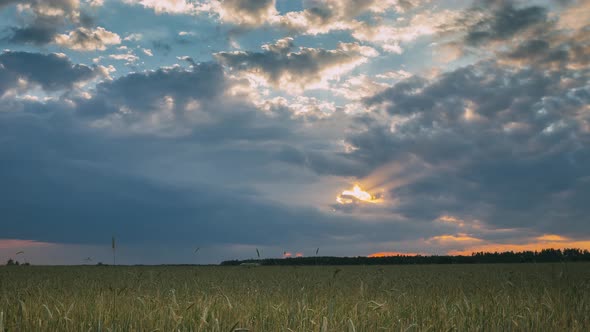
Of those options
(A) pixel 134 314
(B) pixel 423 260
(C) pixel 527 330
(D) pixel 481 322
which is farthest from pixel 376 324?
(B) pixel 423 260

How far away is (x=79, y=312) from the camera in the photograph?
21.7 feet

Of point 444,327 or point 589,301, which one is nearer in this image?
point 444,327

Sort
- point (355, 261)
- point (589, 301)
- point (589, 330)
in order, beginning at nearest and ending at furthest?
point (589, 330) → point (589, 301) → point (355, 261)

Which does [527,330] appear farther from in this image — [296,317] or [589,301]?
[589,301]

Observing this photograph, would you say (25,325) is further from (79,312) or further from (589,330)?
(589,330)

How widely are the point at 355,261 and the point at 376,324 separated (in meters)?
51.4

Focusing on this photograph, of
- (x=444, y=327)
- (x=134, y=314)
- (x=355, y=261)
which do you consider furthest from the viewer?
(x=355, y=261)

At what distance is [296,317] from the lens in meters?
5.80

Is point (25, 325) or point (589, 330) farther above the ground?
point (25, 325)

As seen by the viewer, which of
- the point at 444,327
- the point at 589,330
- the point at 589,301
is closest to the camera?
the point at 444,327

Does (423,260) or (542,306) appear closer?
(542,306)

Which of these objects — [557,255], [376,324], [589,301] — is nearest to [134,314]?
[376,324]

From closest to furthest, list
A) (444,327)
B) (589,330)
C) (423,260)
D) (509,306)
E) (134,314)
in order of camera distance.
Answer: (444,327) → (589,330) → (134,314) → (509,306) → (423,260)

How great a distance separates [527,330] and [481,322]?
0.55 metres
